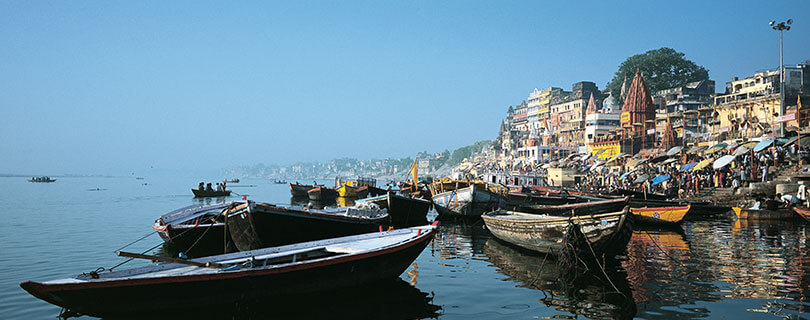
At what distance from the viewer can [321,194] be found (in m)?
57.2

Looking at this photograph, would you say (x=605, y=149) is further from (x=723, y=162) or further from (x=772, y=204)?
(x=772, y=204)

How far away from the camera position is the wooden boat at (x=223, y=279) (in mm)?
8578

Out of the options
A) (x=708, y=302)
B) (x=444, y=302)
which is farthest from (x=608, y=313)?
(x=444, y=302)

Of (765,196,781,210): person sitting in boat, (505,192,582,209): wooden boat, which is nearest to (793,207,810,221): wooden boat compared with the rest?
(765,196,781,210): person sitting in boat

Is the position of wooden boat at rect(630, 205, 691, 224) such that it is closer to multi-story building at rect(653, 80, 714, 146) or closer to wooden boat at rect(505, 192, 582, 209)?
wooden boat at rect(505, 192, 582, 209)

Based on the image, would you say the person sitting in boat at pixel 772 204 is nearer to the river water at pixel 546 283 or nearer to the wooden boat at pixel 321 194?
the river water at pixel 546 283

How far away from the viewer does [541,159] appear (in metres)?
86.2

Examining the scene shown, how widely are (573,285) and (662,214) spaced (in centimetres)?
1478

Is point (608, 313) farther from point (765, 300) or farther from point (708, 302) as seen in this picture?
point (765, 300)

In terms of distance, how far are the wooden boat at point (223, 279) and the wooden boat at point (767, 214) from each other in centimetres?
2223

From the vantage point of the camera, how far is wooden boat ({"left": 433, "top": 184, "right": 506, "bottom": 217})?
94.3 feet

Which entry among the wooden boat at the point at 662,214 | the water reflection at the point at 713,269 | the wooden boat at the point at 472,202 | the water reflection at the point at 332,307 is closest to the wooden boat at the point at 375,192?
the wooden boat at the point at 472,202

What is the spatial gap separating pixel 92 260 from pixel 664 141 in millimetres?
Result: 59037

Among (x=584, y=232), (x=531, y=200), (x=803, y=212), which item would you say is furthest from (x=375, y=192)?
(x=584, y=232)
